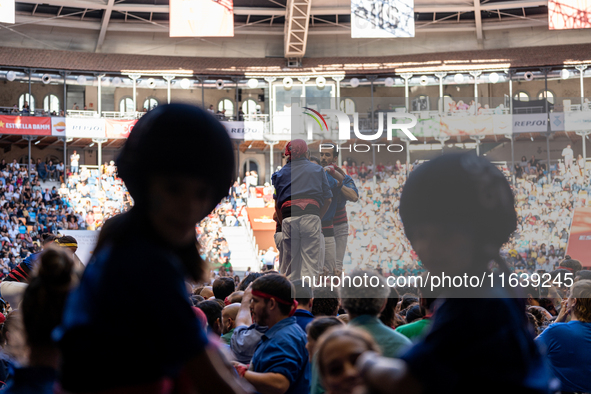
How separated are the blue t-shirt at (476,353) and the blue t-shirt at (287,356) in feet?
6.68

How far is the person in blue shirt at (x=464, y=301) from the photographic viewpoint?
107 cm

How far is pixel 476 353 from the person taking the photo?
1.09 meters

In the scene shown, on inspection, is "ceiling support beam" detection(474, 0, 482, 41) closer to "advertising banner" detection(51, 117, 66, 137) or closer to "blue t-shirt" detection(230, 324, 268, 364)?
"advertising banner" detection(51, 117, 66, 137)

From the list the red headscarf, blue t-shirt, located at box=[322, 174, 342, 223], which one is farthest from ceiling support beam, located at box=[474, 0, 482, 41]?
the red headscarf

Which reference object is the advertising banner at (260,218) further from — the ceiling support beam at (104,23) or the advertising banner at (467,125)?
the ceiling support beam at (104,23)

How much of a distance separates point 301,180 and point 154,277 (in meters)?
5.55

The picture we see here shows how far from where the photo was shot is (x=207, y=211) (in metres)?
1.24

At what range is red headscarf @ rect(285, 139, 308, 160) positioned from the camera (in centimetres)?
671

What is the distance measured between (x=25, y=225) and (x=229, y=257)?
26.2 feet

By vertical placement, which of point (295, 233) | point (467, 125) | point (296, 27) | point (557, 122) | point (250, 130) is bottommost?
point (295, 233)

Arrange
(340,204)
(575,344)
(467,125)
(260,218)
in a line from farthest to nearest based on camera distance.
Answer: (260,218) < (467,125) < (340,204) < (575,344)

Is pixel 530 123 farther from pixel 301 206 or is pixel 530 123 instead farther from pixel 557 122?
pixel 301 206

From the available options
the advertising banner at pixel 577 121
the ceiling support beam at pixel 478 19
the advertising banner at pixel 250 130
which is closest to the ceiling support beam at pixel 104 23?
the advertising banner at pixel 250 130

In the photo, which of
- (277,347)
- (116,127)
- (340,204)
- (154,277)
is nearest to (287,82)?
(116,127)
